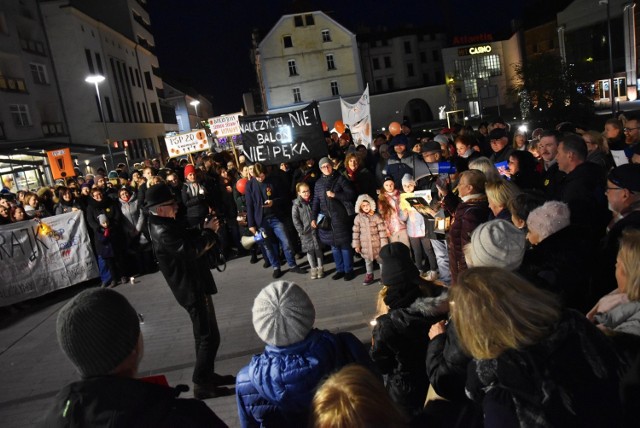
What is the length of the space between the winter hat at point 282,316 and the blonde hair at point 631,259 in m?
1.75

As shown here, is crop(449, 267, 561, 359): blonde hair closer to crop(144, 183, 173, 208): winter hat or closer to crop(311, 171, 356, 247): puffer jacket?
crop(144, 183, 173, 208): winter hat

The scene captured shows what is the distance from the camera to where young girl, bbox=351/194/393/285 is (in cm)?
746

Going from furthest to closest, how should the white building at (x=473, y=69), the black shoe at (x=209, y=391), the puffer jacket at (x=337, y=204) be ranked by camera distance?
the white building at (x=473, y=69) → the puffer jacket at (x=337, y=204) → the black shoe at (x=209, y=391)

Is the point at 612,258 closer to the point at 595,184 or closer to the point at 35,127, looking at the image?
the point at 595,184

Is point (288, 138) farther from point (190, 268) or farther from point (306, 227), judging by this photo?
point (190, 268)

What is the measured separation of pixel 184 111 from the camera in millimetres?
78625

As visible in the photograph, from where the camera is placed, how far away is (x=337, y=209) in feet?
26.1

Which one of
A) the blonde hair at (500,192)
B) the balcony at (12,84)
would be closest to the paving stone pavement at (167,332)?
the blonde hair at (500,192)

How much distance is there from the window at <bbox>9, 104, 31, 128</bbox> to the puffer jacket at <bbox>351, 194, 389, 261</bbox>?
1087 inches

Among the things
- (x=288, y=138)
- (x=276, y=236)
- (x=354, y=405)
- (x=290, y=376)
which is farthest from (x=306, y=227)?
(x=354, y=405)

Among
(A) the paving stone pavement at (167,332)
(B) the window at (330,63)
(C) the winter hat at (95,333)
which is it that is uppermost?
(B) the window at (330,63)

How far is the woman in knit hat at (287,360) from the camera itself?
2.44 m

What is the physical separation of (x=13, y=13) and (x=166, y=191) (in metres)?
33.5

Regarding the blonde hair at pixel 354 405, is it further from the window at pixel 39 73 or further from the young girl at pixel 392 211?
the window at pixel 39 73
